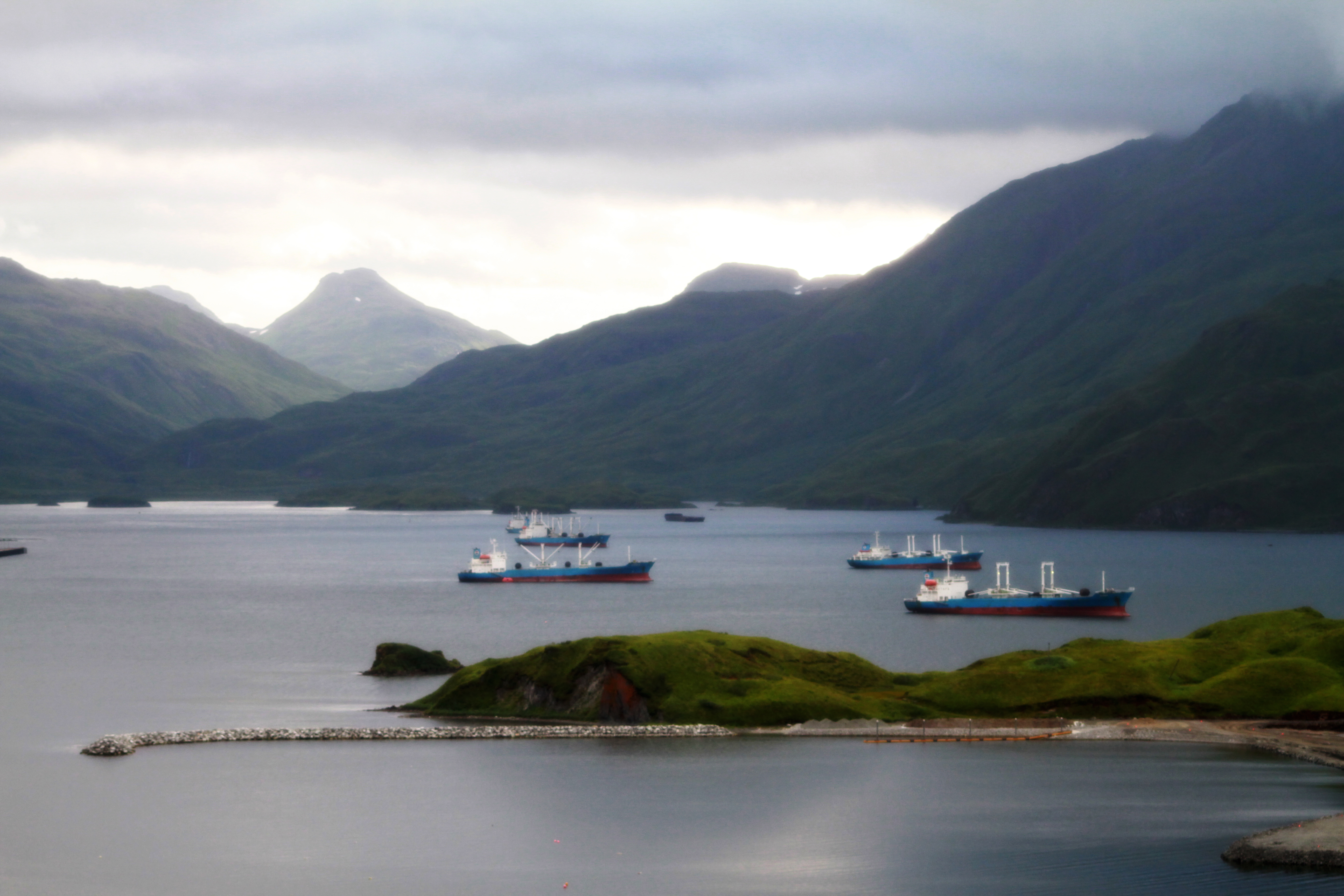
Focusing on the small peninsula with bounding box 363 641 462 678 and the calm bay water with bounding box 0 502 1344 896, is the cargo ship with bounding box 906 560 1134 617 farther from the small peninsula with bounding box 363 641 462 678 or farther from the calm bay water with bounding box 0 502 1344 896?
the calm bay water with bounding box 0 502 1344 896

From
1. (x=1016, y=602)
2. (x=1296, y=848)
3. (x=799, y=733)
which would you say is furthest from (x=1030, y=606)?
(x=1296, y=848)

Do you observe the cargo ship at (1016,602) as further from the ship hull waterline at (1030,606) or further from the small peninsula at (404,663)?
the small peninsula at (404,663)

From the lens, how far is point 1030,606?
156 meters

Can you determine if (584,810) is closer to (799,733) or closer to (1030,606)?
(799,733)

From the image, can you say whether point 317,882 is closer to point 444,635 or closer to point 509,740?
point 509,740

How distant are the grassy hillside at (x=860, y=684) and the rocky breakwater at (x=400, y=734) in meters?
1.49

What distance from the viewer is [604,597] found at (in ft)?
593

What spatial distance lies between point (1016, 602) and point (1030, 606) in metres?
1.81

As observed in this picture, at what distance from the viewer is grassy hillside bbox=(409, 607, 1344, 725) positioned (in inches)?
2916

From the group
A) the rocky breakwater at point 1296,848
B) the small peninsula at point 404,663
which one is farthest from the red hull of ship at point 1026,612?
the rocky breakwater at point 1296,848

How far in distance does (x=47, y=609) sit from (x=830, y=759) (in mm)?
120767

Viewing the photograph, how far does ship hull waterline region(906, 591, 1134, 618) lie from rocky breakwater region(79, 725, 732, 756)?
281 feet

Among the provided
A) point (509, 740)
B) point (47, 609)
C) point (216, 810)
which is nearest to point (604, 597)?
point (47, 609)

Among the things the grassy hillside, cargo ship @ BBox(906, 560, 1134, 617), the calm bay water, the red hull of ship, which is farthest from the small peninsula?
cargo ship @ BBox(906, 560, 1134, 617)
